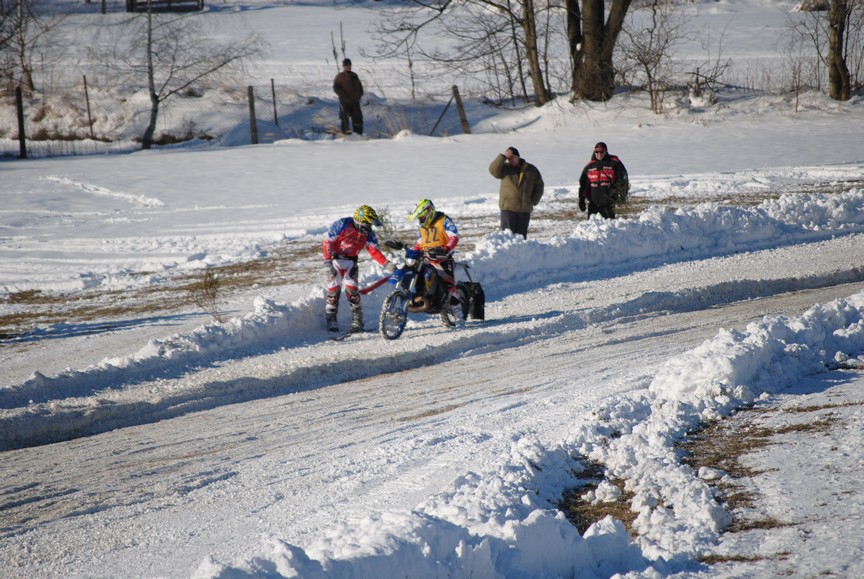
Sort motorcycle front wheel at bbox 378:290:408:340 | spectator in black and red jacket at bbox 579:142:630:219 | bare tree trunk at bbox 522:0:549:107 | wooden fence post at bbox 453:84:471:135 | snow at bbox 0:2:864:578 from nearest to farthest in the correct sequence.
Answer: snow at bbox 0:2:864:578 < motorcycle front wheel at bbox 378:290:408:340 < spectator in black and red jacket at bbox 579:142:630:219 < wooden fence post at bbox 453:84:471:135 < bare tree trunk at bbox 522:0:549:107

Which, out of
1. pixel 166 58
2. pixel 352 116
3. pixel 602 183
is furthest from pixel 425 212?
pixel 166 58

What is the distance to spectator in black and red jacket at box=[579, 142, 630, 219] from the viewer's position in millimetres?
15188

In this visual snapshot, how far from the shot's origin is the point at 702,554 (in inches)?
178

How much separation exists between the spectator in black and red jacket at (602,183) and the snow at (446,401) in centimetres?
90

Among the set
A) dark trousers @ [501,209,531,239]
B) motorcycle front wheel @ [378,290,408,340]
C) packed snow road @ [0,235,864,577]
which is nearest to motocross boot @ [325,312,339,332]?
packed snow road @ [0,235,864,577]

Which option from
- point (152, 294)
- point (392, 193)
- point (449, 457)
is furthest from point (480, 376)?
point (392, 193)

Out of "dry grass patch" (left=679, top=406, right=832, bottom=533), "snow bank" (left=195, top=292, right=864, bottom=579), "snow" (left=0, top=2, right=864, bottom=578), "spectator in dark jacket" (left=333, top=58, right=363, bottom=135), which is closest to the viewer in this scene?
"snow bank" (left=195, top=292, right=864, bottom=579)

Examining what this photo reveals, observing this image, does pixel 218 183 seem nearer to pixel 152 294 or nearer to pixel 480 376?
pixel 152 294

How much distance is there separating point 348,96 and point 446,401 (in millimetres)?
24029

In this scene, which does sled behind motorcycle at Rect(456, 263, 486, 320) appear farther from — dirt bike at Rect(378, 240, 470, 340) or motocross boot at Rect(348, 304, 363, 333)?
motocross boot at Rect(348, 304, 363, 333)

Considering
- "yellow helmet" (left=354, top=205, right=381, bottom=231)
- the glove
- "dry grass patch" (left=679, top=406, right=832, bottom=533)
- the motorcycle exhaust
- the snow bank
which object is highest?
"yellow helmet" (left=354, top=205, right=381, bottom=231)

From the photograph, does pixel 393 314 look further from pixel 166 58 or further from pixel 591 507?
pixel 166 58

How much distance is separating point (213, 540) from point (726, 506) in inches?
126

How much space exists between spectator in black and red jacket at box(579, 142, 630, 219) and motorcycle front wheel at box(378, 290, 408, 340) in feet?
19.6
